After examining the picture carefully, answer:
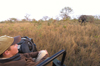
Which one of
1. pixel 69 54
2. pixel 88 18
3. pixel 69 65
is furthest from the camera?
pixel 88 18

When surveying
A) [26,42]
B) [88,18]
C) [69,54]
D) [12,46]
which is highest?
[88,18]

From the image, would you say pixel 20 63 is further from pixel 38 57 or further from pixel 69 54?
pixel 69 54

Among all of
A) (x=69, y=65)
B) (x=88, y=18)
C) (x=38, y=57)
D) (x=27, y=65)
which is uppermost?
(x=88, y=18)

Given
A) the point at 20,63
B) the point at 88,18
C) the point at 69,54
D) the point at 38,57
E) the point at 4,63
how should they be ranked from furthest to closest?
the point at 88,18
the point at 69,54
the point at 38,57
the point at 20,63
the point at 4,63

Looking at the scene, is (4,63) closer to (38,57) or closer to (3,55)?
(3,55)

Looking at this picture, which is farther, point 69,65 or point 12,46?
point 69,65

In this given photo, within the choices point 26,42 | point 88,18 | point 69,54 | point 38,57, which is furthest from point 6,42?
point 88,18

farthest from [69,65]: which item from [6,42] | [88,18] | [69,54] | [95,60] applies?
[88,18]

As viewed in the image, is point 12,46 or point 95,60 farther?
point 95,60

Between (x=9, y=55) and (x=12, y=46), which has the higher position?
(x=12, y=46)

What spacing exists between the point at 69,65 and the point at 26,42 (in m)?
1.61

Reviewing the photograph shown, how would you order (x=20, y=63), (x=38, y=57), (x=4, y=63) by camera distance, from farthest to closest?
(x=38, y=57) < (x=20, y=63) < (x=4, y=63)

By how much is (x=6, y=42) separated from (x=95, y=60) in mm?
2564

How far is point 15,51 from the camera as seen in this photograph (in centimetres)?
106
